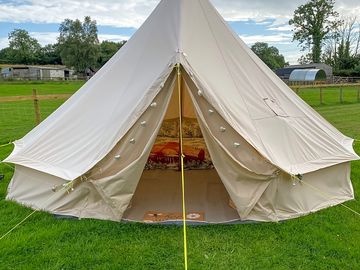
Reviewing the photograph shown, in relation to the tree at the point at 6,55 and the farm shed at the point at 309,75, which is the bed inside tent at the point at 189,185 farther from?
the tree at the point at 6,55

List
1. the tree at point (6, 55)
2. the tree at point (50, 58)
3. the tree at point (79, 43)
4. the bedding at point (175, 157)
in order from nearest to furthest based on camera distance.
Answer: the bedding at point (175, 157), the tree at point (79, 43), the tree at point (50, 58), the tree at point (6, 55)

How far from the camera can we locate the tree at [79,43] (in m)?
46.2

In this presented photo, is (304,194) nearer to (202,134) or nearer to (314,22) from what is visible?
(202,134)

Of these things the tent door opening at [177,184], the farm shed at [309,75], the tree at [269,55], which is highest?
the tree at [269,55]

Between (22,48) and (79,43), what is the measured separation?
73.3 feet

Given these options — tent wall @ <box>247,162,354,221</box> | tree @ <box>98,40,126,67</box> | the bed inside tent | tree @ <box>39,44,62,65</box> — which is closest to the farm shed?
tree @ <box>98,40,126,67</box>

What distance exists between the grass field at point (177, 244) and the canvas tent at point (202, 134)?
0.19 metres

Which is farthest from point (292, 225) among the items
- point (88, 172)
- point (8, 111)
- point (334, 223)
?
point (8, 111)

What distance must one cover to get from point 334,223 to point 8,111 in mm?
11585

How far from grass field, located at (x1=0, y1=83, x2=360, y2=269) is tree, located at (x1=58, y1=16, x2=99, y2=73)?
44.5m

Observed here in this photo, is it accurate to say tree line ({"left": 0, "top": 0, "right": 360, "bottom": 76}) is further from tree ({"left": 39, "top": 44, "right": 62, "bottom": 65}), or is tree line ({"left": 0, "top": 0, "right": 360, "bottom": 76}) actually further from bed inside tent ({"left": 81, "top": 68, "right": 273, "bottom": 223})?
bed inside tent ({"left": 81, "top": 68, "right": 273, "bottom": 223})

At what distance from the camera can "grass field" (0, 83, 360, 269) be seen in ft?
9.50

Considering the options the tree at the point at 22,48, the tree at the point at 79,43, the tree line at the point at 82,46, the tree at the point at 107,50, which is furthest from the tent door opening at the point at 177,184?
the tree at the point at 22,48

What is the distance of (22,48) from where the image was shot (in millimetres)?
63531
